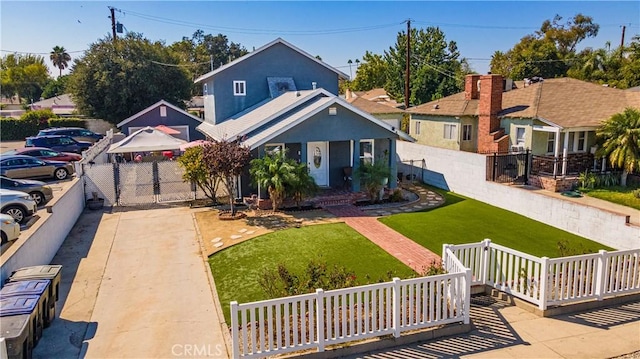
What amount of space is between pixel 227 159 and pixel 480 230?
939cm

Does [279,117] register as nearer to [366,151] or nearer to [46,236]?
[366,151]

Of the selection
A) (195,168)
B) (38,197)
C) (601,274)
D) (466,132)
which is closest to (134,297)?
(195,168)

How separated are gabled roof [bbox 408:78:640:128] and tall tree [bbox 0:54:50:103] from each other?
83.0m

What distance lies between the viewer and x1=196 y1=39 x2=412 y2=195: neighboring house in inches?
731

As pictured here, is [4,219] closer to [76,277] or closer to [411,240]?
[76,277]

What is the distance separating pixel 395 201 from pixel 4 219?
545 inches

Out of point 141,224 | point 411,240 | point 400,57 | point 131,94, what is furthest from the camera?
point 400,57

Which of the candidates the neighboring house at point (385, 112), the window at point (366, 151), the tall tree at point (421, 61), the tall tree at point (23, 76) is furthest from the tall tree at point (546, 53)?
the tall tree at point (23, 76)

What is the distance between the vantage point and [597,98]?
23.2 m

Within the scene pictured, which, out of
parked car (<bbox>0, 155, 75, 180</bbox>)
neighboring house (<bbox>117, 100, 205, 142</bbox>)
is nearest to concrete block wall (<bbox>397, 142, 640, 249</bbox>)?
neighboring house (<bbox>117, 100, 205, 142</bbox>)

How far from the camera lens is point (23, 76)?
8038 centimetres

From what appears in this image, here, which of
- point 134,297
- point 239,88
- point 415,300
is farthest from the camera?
point 239,88

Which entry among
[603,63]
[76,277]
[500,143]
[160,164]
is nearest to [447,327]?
[76,277]

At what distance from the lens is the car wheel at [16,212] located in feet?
45.4
